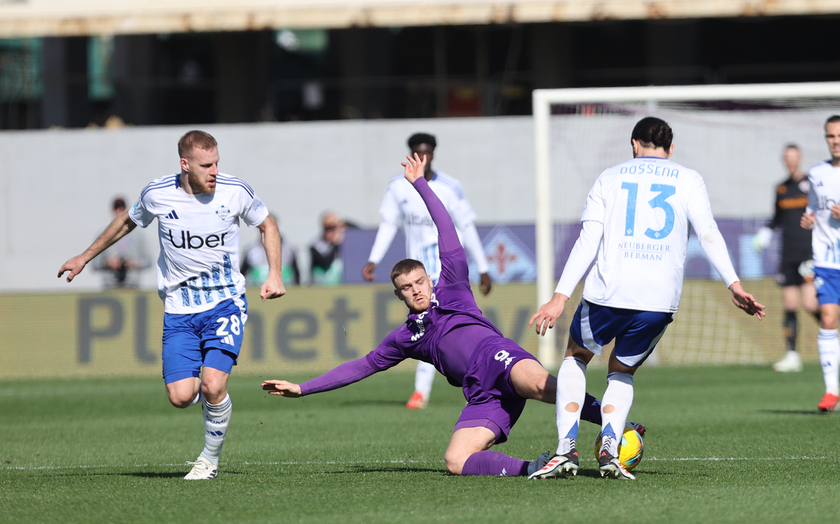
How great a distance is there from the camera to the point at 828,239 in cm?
888

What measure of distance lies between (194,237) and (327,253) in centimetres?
952

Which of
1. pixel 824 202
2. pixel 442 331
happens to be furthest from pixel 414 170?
pixel 824 202

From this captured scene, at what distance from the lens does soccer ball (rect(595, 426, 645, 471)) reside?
572cm

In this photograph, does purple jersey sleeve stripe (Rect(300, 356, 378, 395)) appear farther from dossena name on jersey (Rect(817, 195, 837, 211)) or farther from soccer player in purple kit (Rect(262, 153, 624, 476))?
dossena name on jersey (Rect(817, 195, 837, 211))

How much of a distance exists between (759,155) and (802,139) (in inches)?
38.0

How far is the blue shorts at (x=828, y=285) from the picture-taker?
8883mm

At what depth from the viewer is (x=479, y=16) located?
19.1m

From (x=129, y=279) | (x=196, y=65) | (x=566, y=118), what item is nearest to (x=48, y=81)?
(x=196, y=65)

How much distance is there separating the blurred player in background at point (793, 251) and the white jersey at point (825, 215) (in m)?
4.12

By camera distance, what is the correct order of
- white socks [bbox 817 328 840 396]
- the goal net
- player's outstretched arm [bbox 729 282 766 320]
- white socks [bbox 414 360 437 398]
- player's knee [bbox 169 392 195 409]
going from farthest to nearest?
1. the goal net
2. white socks [bbox 414 360 437 398]
3. white socks [bbox 817 328 840 396]
4. player's knee [bbox 169 392 195 409]
5. player's outstretched arm [bbox 729 282 766 320]

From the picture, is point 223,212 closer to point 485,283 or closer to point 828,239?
point 485,283

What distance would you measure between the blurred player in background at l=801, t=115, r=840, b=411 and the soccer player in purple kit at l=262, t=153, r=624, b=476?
141 inches

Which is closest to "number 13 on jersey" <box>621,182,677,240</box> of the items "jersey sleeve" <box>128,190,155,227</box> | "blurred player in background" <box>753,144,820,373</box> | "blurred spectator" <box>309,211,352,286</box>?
"jersey sleeve" <box>128,190,155,227</box>

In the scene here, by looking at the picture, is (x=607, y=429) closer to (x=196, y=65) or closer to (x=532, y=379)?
(x=532, y=379)
